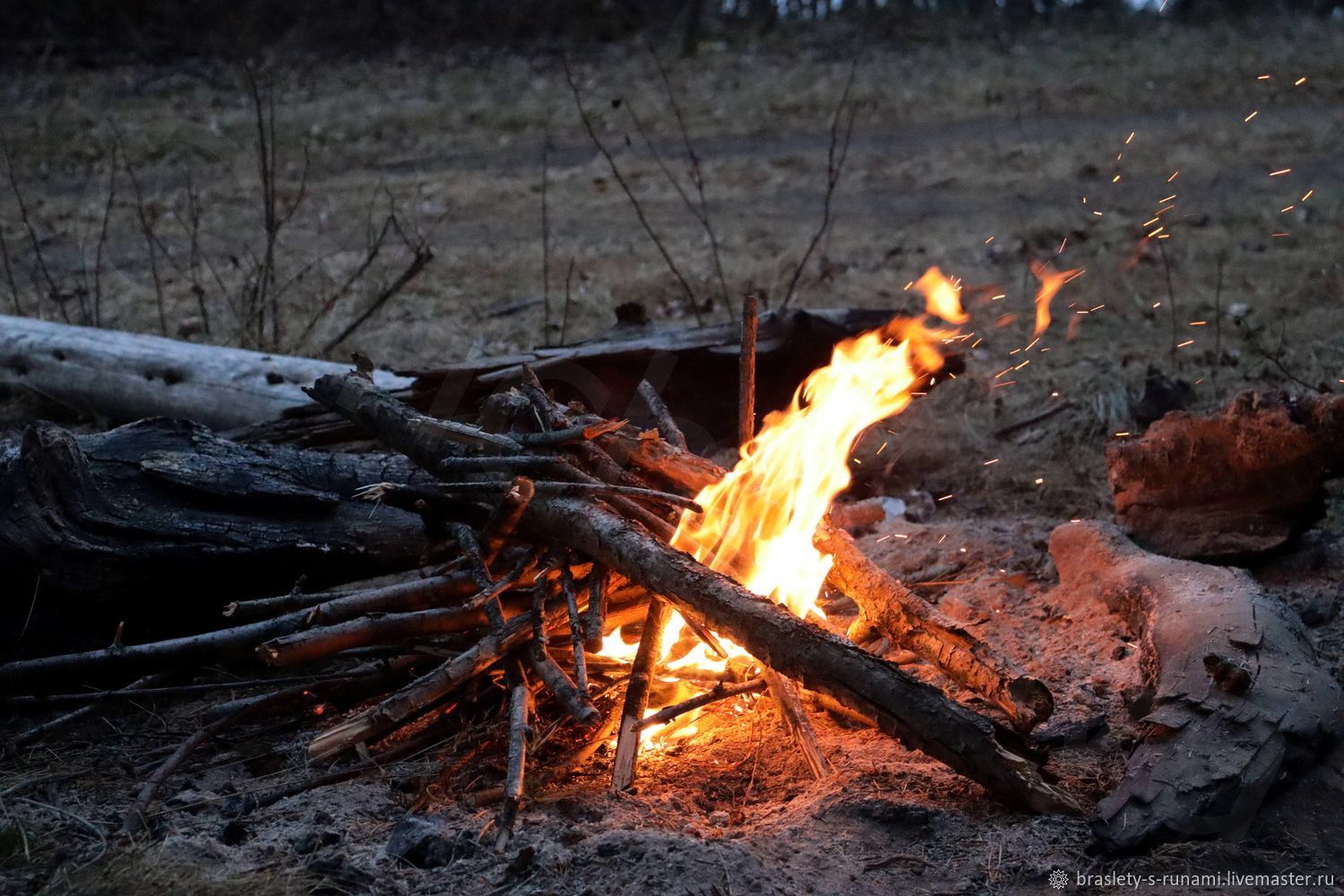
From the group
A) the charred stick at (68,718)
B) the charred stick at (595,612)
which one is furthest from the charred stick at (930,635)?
the charred stick at (68,718)

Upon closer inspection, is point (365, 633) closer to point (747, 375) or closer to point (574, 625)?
point (574, 625)

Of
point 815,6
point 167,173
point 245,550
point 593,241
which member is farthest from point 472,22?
point 245,550

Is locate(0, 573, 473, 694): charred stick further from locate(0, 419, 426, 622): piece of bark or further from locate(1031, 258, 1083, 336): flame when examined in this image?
locate(1031, 258, 1083, 336): flame

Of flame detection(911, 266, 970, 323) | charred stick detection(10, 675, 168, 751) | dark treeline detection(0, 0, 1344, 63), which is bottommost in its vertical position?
charred stick detection(10, 675, 168, 751)

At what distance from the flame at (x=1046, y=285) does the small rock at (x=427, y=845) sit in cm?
528

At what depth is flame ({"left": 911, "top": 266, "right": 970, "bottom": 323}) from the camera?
490 centimetres

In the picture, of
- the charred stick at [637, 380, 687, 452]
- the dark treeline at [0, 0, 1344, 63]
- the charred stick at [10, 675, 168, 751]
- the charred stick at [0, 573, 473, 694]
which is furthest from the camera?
the dark treeline at [0, 0, 1344, 63]

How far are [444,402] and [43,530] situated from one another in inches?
73.4

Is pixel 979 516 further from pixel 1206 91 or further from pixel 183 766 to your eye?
pixel 1206 91

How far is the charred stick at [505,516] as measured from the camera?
337cm

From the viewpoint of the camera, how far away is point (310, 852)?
2.58m

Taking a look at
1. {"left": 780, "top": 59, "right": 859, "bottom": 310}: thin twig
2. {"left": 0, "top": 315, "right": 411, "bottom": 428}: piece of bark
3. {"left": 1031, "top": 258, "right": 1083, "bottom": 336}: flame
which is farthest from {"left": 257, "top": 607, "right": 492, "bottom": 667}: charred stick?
{"left": 1031, "top": 258, "right": 1083, "bottom": 336}: flame

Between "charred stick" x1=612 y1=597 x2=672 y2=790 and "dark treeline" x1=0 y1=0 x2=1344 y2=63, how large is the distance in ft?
53.2

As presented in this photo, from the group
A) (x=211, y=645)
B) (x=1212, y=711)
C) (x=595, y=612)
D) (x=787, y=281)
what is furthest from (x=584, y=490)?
(x=787, y=281)
